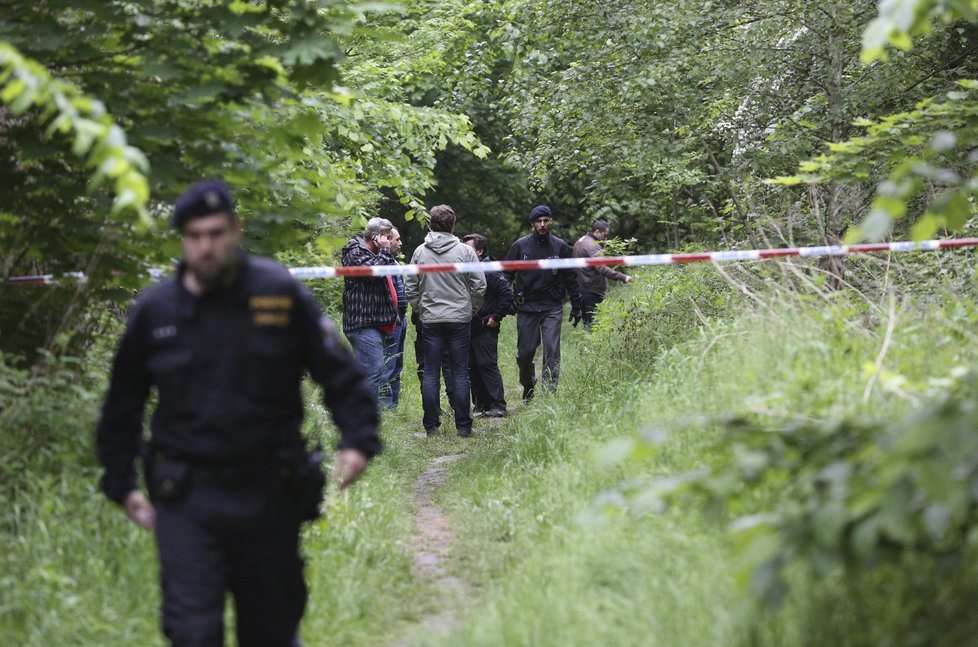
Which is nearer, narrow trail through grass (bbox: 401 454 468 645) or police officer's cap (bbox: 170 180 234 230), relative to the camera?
police officer's cap (bbox: 170 180 234 230)

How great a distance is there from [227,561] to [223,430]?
47 centimetres

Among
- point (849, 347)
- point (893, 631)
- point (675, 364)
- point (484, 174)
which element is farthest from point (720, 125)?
point (484, 174)

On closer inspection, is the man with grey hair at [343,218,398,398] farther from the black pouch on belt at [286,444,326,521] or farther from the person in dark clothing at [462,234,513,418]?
the black pouch on belt at [286,444,326,521]

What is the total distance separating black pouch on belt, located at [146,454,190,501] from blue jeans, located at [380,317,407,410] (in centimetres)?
792

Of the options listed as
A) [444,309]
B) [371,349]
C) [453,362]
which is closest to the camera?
[444,309]

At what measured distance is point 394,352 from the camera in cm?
1275

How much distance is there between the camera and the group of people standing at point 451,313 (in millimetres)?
10836

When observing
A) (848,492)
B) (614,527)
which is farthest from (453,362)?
(848,492)

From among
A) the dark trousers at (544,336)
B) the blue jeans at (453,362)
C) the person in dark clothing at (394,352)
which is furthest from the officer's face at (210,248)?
the dark trousers at (544,336)

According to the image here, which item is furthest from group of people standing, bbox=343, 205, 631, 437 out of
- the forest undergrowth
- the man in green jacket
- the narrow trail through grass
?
the forest undergrowth

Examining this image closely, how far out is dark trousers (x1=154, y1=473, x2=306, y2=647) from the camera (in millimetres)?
3713

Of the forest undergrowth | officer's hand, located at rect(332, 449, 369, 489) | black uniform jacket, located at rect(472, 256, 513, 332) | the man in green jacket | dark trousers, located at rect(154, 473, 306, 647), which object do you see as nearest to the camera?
dark trousers, located at rect(154, 473, 306, 647)

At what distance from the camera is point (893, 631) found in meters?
3.74

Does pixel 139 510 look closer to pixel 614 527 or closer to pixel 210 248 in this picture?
pixel 210 248
